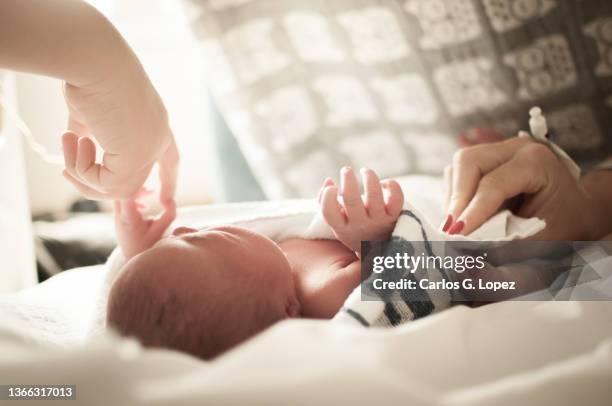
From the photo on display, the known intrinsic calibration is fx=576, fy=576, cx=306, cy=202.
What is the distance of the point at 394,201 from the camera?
722 mm

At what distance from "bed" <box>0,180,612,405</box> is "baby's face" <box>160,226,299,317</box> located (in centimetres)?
22

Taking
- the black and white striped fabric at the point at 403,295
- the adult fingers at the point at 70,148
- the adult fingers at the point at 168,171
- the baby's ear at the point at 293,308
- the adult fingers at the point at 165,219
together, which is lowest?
the baby's ear at the point at 293,308

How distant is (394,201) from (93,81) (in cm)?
38

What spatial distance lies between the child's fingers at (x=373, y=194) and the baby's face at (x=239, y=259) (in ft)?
0.46

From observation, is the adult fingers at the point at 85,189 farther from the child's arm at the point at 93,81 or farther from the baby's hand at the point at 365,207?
the baby's hand at the point at 365,207

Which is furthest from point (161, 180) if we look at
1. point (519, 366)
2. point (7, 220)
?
point (519, 366)

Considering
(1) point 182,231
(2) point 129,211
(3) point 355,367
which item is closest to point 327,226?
(1) point 182,231

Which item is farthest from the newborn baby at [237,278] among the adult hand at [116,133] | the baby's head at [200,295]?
the adult hand at [116,133]

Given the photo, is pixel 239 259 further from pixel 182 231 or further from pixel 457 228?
pixel 457 228

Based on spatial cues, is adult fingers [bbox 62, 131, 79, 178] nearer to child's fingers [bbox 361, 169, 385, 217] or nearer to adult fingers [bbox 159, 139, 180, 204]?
adult fingers [bbox 159, 139, 180, 204]

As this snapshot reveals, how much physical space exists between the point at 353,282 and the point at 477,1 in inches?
25.7

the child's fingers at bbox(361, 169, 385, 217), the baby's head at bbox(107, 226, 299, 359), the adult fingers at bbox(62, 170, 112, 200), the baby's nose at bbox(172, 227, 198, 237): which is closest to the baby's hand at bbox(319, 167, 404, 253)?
the child's fingers at bbox(361, 169, 385, 217)

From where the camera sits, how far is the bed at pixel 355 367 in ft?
1.26

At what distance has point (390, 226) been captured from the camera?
73 cm
